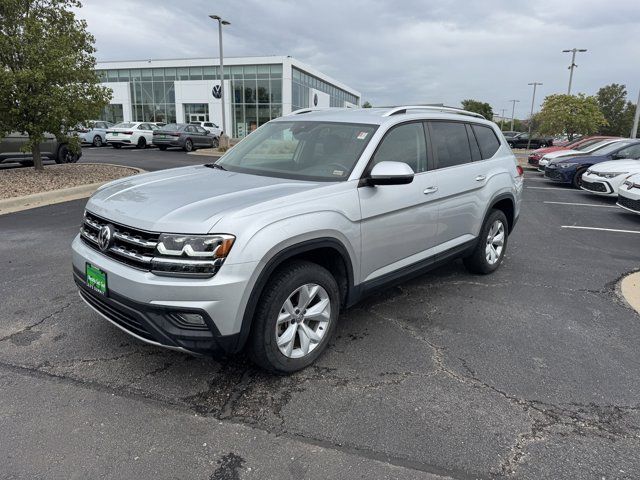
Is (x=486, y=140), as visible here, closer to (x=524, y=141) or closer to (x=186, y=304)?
(x=186, y=304)

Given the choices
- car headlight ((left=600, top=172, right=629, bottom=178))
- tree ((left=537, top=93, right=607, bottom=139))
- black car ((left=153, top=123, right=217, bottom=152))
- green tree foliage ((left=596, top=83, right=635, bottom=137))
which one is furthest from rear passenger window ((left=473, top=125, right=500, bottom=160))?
green tree foliage ((left=596, top=83, right=635, bottom=137))

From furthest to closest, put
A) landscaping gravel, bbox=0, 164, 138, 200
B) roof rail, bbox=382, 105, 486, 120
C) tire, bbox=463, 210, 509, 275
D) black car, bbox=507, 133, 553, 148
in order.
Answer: black car, bbox=507, 133, 553, 148 < landscaping gravel, bbox=0, 164, 138, 200 < tire, bbox=463, 210, 509, 275 < roof rail, bbox=382, 105, 486, 120

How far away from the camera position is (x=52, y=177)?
11.4 m

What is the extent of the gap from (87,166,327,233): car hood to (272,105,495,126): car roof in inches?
37.5

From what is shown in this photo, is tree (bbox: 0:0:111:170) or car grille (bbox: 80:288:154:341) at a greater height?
tree (bbox: 0:0:111:170)

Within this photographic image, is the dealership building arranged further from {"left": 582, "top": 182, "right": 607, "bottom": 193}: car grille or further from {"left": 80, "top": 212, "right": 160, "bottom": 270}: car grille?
{"left": 80, "top": 212, "right": 160, "bottom": 270}: car grille

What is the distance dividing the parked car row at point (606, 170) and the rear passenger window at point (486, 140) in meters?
5.08

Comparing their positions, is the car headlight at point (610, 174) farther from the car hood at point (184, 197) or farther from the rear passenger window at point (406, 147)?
the car hood at point (184, 197)

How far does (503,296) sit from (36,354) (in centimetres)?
422

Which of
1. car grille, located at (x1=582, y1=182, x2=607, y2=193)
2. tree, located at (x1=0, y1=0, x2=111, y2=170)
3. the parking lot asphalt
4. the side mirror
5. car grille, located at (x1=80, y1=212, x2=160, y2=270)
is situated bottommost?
the parking lot asphalt

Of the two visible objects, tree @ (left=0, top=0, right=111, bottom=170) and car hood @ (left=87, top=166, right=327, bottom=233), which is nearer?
car hood @ (left=87, top=166, right=327, bottom=233)

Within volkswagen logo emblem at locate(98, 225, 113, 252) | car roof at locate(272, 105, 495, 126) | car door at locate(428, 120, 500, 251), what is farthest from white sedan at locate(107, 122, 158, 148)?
volkswagen logo emblem at locate(98, 225, 113, 252)

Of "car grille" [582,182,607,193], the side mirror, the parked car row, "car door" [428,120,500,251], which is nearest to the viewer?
the side mirror

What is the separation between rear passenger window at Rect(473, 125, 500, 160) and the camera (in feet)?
16.7
